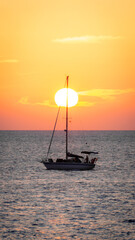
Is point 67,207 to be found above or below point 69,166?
below

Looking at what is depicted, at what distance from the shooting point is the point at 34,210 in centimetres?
3766

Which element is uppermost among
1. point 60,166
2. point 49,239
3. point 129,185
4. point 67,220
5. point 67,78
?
point 67,78

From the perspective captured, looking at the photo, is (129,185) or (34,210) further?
(129,185)

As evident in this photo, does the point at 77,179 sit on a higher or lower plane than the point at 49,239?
higher

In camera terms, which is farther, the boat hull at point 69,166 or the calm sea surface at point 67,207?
the boat hull at point 69,166

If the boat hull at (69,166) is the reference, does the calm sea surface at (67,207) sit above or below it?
below

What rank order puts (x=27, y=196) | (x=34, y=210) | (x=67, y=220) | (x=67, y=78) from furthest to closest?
(x=67, y=78)
(x=27, y=196)
(x=34, y=210)
(x=67, y=220)

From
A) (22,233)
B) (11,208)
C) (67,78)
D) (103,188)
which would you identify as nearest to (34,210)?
(11,208)

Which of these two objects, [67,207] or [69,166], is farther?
[69,166]

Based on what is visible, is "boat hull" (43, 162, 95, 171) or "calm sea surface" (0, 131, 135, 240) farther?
"boat hull" (43, 162, 95, 171)

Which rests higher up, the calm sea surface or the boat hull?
the boat hull

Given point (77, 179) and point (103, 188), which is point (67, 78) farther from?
point (103, 188)

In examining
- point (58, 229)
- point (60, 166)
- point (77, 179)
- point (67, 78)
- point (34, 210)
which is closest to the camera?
point (58, 229)

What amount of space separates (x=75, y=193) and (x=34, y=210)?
9953 mm
